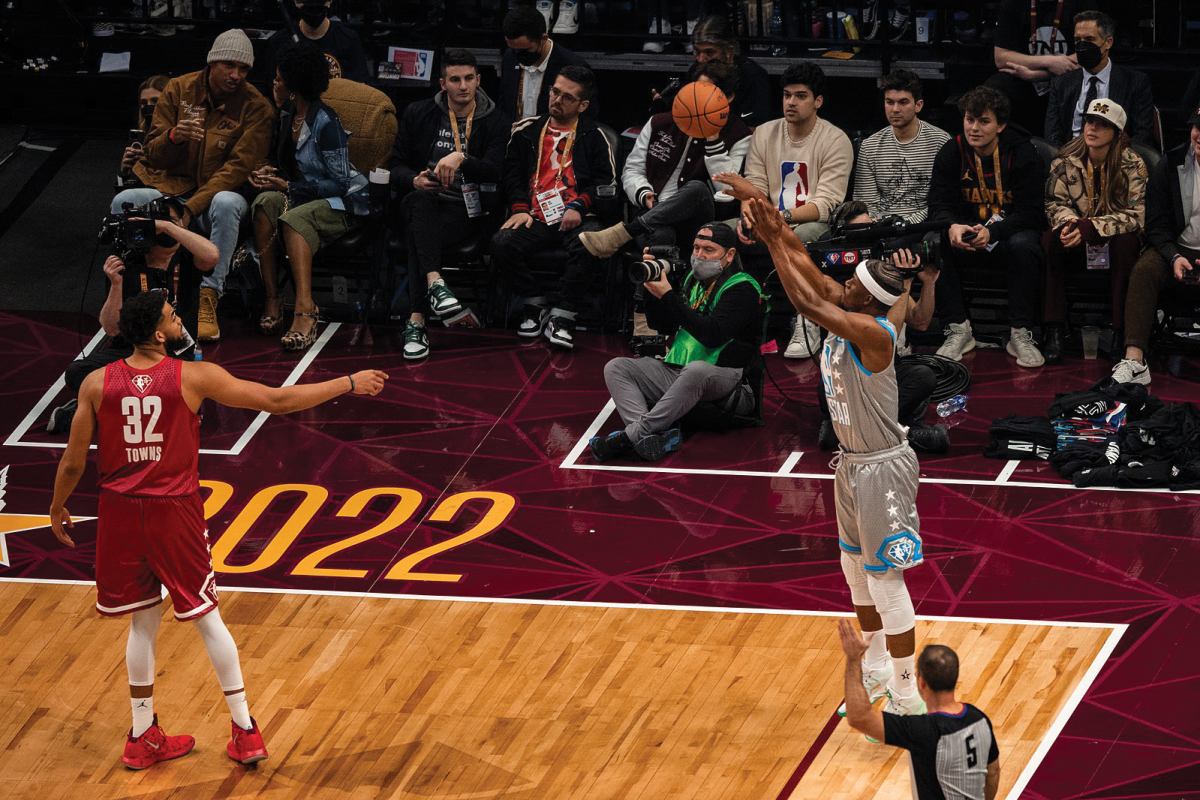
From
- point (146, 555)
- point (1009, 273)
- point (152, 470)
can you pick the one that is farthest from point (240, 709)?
point (1009, 273)

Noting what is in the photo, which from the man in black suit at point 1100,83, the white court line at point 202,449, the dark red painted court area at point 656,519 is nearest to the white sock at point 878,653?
the dark red painted court area at point 656,519

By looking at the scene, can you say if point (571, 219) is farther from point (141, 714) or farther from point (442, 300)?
point (141, 714)

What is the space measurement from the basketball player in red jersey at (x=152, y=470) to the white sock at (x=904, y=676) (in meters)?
2.18

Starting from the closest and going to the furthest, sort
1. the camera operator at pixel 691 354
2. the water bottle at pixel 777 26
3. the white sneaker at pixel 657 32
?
the camera operator at pixel 691 354
the water bottle at pixel 777 26
the white sneaker at pixel 657 32

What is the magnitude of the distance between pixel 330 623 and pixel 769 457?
8.68 ft

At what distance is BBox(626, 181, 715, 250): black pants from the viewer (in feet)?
32.4

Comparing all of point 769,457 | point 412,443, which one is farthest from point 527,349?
point 769,457

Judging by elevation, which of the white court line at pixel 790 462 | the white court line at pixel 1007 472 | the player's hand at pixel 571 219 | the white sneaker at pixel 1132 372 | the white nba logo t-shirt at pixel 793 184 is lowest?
the white court line at pixel 1007 472

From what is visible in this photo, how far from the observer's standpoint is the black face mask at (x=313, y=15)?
36.1 feet

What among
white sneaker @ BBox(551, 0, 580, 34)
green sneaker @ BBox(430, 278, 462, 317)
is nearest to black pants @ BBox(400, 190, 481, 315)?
green sneaker @ BBox(430, 278, 462, 317)

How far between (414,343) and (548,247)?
100cm

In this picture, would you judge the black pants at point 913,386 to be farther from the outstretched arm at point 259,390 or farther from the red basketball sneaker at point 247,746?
the red basketball sneaker at point 247,746

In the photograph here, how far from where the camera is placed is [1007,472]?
8.62 metres

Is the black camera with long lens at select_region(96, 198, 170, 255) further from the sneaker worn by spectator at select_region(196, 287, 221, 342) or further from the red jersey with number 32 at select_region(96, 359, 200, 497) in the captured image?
the red jersey with number 32 at select_region(96, 359, 200, 497)
